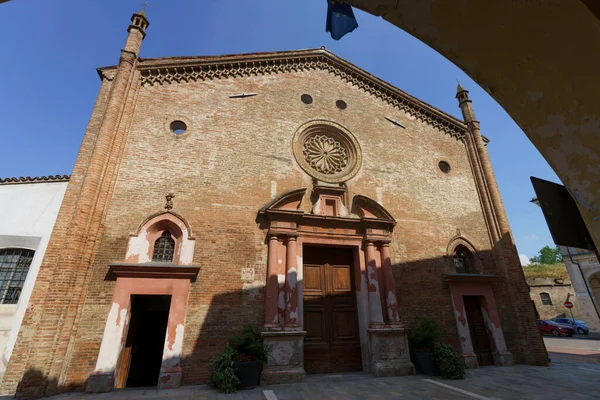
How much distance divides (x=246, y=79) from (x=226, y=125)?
2466 mm

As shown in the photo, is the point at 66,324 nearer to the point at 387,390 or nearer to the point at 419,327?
the point at 387,390

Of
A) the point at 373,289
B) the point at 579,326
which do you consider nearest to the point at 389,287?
the point at 373,289

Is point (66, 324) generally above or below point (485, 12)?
below

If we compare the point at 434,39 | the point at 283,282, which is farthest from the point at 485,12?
the point at 283,282

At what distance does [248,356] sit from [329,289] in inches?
130

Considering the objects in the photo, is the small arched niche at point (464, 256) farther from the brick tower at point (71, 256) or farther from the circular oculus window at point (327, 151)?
the brick tower at point (71, 256)

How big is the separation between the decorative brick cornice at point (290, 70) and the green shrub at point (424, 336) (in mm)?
8765

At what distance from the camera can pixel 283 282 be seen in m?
8.49

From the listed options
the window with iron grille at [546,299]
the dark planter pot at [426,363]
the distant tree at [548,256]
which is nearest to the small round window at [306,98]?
the dark planter pot at [426,363]

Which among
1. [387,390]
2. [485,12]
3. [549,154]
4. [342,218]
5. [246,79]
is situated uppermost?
[246,79]

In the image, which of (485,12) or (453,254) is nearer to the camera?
(485,12)

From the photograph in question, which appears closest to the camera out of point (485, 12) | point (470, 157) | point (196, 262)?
point (485, 12)

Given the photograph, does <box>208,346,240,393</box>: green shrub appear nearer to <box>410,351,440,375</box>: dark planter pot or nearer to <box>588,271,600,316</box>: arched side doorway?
<box>410,351,440,375</box>: dark planter pot

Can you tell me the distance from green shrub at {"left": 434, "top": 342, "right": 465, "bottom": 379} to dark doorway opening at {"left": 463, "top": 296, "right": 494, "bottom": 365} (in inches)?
105
